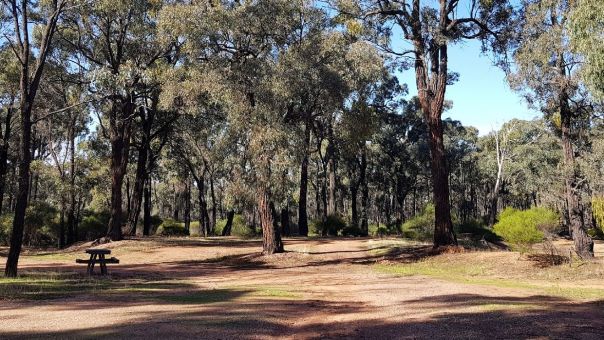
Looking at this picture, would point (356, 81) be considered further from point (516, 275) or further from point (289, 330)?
point (289, 330)

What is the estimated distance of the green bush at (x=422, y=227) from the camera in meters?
28.0

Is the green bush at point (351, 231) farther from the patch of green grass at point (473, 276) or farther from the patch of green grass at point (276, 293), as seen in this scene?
the patch of green grass at point (276, 293)

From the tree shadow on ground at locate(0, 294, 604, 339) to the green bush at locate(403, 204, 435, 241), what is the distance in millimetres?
18026

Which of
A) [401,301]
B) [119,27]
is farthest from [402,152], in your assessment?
[401,301]

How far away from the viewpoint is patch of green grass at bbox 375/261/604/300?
11.2m

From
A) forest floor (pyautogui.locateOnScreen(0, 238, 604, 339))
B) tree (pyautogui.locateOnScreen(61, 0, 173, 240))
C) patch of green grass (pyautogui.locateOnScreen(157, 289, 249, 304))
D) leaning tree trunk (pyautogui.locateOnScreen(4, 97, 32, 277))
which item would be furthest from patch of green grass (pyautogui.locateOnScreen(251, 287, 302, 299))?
tree (pyautogui.locateOnScreen(61, 0, 173, 240))

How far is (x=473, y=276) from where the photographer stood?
15.4 m

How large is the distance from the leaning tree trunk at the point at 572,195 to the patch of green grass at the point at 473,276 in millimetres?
2807

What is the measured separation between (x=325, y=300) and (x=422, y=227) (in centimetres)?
2013

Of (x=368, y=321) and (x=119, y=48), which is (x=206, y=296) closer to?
(x=368, y=321)

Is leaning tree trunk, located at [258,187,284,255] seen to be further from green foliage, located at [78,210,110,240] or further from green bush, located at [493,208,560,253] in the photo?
green foliage, located at [78,210,110,240]

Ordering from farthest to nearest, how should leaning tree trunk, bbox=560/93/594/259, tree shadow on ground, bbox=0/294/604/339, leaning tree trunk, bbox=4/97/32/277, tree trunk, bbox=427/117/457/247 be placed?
tree trunk, bbox=427/117/457/247
leaning tree trunk, bbox=560/93/594/259
leaning tree trunk, bbox=4/97/32/277
tree shadow on ground, bbox=0/294/604/339

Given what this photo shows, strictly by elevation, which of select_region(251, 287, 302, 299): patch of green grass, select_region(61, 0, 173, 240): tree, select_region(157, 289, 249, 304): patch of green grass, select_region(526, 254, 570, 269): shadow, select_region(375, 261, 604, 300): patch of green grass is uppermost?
select_region(61, 0, 173, 240): tree

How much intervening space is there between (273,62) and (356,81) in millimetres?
3353
